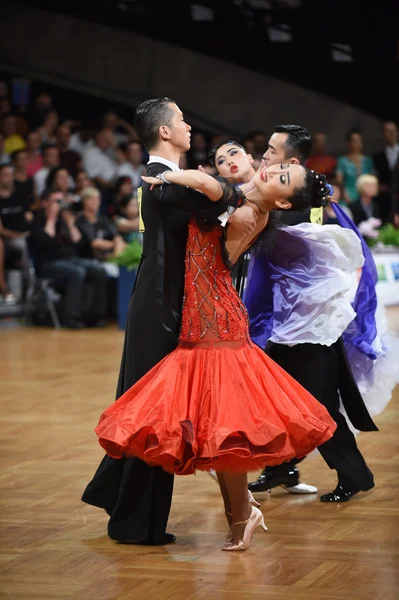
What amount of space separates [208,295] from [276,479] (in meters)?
1.31

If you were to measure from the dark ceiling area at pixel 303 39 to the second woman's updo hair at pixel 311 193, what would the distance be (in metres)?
11.8

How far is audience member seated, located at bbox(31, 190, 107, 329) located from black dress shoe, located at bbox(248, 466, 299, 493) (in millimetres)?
6665

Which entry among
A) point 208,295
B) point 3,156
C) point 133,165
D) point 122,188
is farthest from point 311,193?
point 133,165

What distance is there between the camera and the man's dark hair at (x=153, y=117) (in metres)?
3.88

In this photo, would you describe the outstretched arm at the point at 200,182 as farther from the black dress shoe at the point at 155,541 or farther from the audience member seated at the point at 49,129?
the audience member seated at the point at 49,129

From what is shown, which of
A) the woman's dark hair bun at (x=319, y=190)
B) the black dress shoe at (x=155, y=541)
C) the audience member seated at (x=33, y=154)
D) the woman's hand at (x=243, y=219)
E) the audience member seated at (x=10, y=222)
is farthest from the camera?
the audience member seated at (x=33, y=154)

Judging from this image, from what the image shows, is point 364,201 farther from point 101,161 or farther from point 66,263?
point 66,263

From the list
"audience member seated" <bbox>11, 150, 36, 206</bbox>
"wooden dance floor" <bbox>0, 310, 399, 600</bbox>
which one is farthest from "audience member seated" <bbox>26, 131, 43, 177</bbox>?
"wooden dance floor" <bbox>0, 310, 399, 600</bbox>

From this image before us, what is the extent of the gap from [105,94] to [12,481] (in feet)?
35.8

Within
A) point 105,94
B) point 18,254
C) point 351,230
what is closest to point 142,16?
point 105,94

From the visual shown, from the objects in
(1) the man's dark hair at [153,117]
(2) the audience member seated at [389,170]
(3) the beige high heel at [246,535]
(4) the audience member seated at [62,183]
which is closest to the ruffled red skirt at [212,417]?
(3) the beige high heel at [246,535]

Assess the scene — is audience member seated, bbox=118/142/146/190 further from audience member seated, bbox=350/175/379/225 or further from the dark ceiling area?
the dark ceiling area

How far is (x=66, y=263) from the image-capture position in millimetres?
11289

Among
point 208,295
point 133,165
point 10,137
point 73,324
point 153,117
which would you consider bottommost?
point 73,324
